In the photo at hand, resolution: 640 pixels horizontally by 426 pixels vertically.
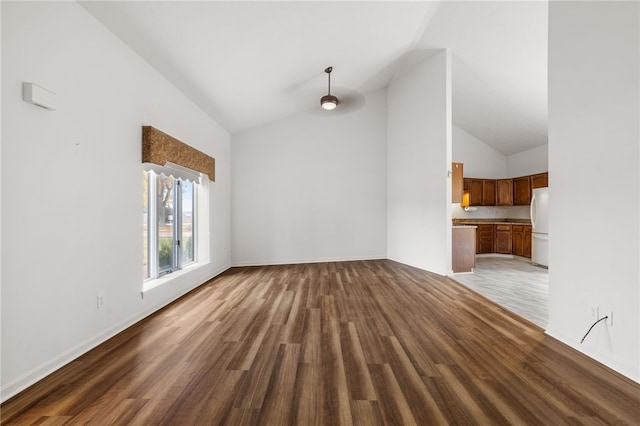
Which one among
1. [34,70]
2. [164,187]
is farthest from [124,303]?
[34,70]

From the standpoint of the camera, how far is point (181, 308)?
3.23 metres

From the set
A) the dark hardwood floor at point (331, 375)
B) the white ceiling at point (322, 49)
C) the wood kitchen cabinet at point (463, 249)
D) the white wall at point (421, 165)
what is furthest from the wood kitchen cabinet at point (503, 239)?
the dark hardwood floor at point (331, 375)

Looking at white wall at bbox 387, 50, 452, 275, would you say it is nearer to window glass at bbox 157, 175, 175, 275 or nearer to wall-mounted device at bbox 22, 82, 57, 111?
window glass at bbox 157, 175, 175, 275

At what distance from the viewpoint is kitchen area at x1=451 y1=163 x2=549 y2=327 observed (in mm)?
3809

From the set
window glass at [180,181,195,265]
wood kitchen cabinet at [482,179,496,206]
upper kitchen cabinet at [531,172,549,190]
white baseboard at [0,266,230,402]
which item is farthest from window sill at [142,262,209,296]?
upper kitchen cabinet at [531,172,549,190]

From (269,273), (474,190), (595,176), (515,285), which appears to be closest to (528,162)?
(474,190)

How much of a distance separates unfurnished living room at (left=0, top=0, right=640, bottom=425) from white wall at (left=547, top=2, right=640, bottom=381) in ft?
0.05

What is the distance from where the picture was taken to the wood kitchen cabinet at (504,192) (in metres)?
7.36

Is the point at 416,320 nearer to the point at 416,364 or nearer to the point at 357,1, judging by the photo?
the point at 416,364

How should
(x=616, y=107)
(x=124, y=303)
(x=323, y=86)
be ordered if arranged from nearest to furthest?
A: (x=616, y=107)
(x=124, y=303)
(x=323, y=86)

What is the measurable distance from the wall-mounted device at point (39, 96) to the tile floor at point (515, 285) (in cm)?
467

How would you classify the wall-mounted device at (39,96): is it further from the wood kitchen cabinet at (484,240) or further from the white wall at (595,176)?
the wood kitchen cabinet at (484,240)

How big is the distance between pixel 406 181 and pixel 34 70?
5644 millimetres

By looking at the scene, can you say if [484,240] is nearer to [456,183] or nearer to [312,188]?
[456,183]
